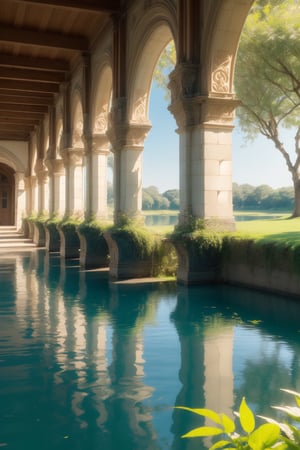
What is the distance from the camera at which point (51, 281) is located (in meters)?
10.3

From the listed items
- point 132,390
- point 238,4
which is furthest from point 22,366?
point 238,4

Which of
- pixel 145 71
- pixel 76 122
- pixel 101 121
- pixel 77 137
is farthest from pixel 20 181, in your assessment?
pixel 145 71

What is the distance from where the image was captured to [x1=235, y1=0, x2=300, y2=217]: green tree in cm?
1844

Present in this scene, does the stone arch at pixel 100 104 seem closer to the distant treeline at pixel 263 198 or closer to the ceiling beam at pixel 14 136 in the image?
the ceiling beam at pixel 14 136

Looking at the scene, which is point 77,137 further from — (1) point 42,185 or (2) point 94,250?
(1) point 42,185

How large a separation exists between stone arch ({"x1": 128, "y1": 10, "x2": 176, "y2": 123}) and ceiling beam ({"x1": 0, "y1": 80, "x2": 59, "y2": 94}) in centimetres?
749

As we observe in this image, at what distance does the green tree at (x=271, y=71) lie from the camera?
1844 centimetres

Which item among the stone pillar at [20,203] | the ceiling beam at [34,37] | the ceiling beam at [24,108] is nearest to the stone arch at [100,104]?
the ceiling beam at [34,37]

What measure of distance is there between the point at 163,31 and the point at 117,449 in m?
9.61

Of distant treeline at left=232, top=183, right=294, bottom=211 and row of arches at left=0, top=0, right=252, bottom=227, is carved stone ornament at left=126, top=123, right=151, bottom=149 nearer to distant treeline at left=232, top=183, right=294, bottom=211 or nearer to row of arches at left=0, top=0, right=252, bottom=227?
row of arches at left=0, top=0, right=252, bottom=227

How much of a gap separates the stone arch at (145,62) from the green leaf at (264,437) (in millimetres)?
10109

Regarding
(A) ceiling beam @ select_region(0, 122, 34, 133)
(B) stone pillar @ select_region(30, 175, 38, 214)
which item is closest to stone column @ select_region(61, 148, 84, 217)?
(A) ceiling beam @ select_region(0, 122, 34, 133)

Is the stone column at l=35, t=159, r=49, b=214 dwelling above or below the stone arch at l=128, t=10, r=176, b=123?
below

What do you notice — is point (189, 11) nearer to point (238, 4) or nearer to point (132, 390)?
point (238, 4)
